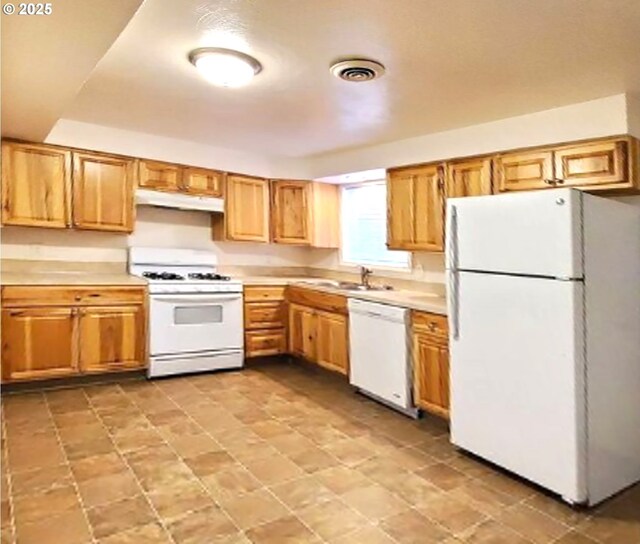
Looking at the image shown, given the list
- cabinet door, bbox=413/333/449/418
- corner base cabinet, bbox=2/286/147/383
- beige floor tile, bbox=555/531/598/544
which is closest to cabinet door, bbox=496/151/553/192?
cabinet door, bbox=413/333/449/418

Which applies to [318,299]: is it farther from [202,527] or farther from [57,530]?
[57,530]

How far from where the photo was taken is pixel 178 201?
4711mm

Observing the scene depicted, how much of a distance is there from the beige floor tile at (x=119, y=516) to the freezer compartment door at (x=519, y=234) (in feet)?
6.90

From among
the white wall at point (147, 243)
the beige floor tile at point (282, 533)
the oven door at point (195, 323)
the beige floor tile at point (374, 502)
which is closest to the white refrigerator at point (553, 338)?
the beige floor tile at point (374, 502)

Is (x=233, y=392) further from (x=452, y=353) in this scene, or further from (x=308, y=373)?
(x=452, y=353)

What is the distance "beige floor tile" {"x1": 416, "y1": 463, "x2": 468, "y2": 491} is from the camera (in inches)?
101

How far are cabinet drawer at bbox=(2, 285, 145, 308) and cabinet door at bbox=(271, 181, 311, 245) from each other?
170 cm

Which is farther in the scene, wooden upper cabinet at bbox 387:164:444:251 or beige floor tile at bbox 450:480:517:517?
wooden upper cabinet at bbox 387:164:444:251

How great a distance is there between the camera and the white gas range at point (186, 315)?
4.39m

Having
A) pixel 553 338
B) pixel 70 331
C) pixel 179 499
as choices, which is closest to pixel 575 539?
pixel 553 338

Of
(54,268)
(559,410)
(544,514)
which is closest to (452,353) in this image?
(559,410)

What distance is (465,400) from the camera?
9.38ft

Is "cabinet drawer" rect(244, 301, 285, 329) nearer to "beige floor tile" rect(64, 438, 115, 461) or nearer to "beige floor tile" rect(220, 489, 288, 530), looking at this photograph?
"beige floor tile" rect(64, 438, 115, 461)

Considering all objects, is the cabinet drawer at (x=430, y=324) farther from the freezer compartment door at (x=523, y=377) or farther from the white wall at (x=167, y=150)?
the white wall at (x=167, y=150)
